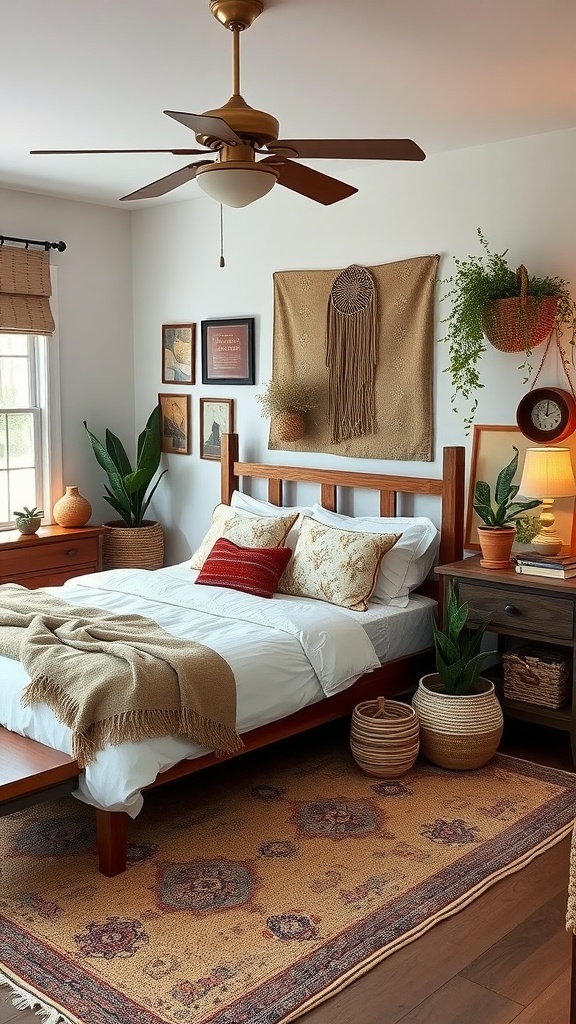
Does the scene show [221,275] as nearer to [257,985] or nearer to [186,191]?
[186,191]

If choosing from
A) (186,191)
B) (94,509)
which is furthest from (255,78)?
(94,509)

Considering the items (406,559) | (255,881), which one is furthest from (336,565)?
(255,881)

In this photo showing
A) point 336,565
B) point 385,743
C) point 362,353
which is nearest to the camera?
point 385,743

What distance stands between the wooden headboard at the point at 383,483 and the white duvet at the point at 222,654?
66 cm

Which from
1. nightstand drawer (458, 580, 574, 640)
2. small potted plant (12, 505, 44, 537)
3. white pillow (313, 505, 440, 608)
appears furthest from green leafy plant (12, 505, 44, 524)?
nightstand drawer (458, 580, 574, 640)

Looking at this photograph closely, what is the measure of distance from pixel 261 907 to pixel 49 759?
0.81m

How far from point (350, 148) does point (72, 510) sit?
11.1 feet

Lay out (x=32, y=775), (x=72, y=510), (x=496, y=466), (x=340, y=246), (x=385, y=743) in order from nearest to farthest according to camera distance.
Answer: (x=32, y=775) → (x=385, y=743) → (x=496, y=466) → (x=340, y=246) → (x=72, y=510)

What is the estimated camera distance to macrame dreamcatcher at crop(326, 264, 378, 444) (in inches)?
190

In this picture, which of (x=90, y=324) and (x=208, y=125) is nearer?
(x=208, y=125)

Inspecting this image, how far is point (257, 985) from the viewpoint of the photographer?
8.02ft

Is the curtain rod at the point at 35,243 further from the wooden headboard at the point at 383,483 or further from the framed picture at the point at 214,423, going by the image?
the wooden headboard at the point at 383,483

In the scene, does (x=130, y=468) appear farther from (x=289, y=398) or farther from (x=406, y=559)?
(x=406, y=559)

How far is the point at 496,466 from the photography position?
4453mm
